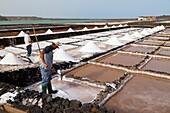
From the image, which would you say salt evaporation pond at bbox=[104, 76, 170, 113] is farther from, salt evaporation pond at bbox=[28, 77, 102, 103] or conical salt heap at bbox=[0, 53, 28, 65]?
conical salt heap at bbox=[0, 53, 28, 65]

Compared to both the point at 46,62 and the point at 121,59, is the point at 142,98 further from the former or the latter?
the point at 121,59

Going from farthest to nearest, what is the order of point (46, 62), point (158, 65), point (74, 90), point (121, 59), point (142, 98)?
point (121, 59)
point (158, 65)
point (74, 90)
point (142, 98)
point (46, 62)

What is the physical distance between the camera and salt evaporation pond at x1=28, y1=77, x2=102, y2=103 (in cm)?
371

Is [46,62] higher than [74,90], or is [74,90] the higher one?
[46,62]

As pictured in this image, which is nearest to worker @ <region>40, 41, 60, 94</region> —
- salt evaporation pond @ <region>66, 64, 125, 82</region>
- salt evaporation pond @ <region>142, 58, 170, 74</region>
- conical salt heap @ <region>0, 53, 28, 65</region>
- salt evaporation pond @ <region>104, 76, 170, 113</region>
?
salt evaporation pond @ <region>104, 76, 170, 113</region>

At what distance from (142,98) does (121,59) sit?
131 inches

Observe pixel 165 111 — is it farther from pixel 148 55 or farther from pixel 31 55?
pixel 31 55

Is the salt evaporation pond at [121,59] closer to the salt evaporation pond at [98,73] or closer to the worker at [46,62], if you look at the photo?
the salt evaporation pond at [98,73]

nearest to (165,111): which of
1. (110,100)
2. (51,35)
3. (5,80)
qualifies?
(110,100)

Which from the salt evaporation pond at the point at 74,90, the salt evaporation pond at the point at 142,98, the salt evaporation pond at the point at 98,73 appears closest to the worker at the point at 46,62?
the salt evaporation pond at the point at 74,90

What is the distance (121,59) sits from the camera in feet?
22.5

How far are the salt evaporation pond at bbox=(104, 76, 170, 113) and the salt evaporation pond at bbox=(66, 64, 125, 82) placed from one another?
0.60 metres

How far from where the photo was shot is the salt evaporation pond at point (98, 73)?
4.91 meters

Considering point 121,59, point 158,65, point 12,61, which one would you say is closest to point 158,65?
point 158,65
